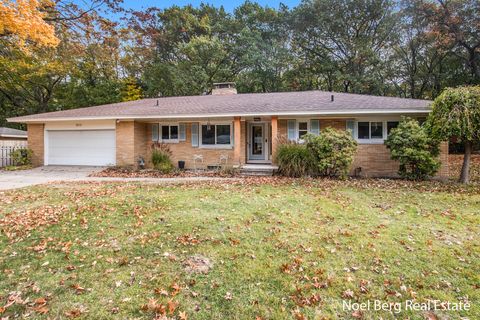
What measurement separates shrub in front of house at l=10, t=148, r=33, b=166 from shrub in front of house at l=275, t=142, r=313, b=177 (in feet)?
45.6

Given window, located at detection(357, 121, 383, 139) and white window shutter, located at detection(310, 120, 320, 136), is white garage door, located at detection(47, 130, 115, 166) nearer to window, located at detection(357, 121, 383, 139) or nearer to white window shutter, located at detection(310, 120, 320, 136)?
white window shutter, located at detection(310, 120, 320, 136)

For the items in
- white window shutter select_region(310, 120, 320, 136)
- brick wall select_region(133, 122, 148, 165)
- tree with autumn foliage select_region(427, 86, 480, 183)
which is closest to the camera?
tree with autumn foliage select_region(427, 86, 480, 183)

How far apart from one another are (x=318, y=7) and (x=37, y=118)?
78.4 ft

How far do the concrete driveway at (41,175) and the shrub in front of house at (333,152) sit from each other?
9821 mm

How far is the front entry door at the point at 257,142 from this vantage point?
14.3 m

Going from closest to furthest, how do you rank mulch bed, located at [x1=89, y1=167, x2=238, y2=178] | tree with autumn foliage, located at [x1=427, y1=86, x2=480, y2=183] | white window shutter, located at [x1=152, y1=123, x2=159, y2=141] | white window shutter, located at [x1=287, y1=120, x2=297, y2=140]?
tree with autumn foliage, located at [x1=427, y1=86, x2=480, y2=183] < mulch bed, located at [x1=89, y1=167, x2=238, y2=178] < white window shutter, located at [x1=287, y1=120, x2=297, y2=140] < white window shutter, located at [x1=152, y1=123, x2=159, y2=141]

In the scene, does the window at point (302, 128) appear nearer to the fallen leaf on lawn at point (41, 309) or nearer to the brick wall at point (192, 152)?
the brick wall at point (192, 152)

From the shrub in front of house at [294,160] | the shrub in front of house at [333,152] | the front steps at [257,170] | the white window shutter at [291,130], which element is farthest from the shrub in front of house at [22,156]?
the shrub in front of house at [333,152]

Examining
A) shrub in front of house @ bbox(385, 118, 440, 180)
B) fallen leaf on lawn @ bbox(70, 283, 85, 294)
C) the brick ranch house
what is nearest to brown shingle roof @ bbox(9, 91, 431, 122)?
the brick ranch house

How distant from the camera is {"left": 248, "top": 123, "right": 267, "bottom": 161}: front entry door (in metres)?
14.3

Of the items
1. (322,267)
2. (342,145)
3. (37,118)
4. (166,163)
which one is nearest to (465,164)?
(342,145)

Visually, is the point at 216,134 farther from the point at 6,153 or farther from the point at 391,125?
the point at 6,153

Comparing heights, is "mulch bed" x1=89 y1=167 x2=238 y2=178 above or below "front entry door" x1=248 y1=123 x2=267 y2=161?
below

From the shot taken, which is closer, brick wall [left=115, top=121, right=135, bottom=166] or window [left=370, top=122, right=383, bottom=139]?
window [left=370, top=122, right=383, bottom=139]
